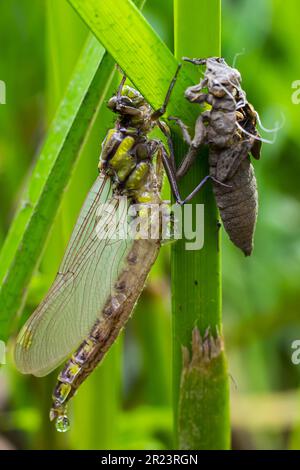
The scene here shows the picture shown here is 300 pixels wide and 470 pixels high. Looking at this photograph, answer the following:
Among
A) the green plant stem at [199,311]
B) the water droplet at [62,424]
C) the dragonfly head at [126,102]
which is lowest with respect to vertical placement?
the water droplet at [62,424]

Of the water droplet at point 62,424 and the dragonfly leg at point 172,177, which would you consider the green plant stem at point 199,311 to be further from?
the water droplet at point 62,424

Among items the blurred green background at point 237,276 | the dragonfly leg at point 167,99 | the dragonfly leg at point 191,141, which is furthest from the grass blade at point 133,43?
the blurred green background at point 237,276

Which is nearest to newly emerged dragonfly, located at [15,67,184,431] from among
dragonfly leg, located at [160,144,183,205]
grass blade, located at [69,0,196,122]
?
dragonfly leg, located at [160,144,183,205]

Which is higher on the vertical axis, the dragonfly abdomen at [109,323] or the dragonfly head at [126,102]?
the dragonfly head at [126,102]

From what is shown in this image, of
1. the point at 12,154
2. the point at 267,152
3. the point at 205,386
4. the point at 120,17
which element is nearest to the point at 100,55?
the point at 120,17

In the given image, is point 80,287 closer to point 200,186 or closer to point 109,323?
point 109,323

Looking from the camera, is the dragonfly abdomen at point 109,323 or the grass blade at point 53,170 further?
the dragonfly abdomen at point 109,323

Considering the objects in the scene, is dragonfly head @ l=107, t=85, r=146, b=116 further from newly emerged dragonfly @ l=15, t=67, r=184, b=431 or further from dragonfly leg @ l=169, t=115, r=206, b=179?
dragonfly leg @ l=169, t=115, r=206, b=179
